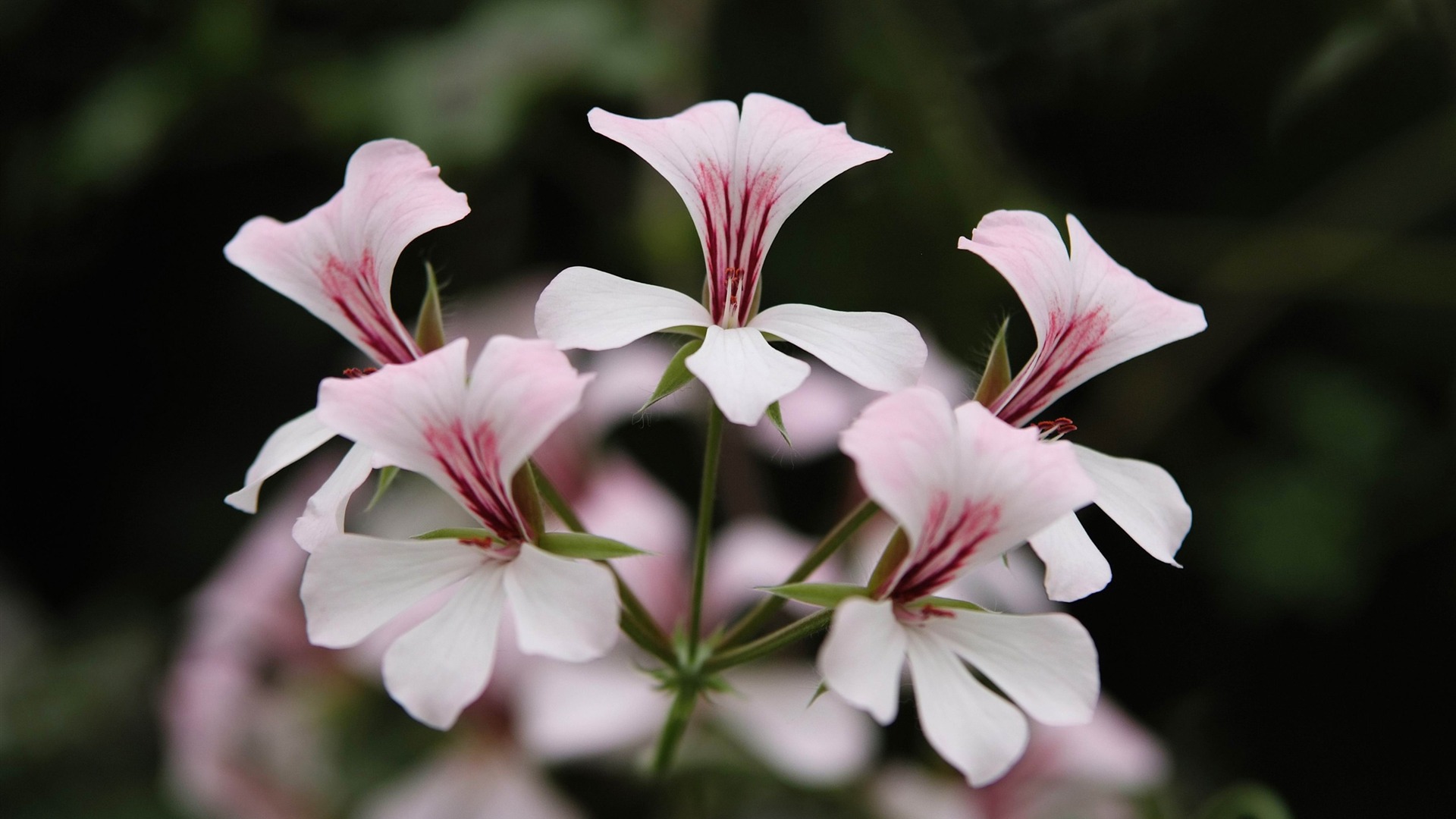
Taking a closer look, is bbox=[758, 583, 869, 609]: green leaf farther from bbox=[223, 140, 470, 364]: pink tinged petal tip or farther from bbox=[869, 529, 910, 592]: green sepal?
bbox=[223, 140, 470, 364]: pink tinged petal tip

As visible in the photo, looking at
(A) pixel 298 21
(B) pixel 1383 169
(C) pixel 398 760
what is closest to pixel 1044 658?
(C) pixel 398 760

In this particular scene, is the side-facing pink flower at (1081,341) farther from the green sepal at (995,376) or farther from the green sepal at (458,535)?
the green sepal at (458,535)

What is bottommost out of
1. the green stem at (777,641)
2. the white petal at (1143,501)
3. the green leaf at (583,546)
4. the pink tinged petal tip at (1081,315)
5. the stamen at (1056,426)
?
the green stem at (777,641)

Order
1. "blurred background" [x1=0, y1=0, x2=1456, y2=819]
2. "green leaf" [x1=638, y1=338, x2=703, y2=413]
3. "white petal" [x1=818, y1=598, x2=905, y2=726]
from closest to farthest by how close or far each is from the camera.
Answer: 1. "white petal" [x1=818, y1=598, x2=905, y2=726]
2. "green leaf" [x1=638, y1=338, x2=703, y2=413]
3. "blurred background" [x1=0, y1=0, x2=1456, y2=819]

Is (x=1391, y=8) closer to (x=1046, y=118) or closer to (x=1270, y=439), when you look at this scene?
(x=1046, y=118)

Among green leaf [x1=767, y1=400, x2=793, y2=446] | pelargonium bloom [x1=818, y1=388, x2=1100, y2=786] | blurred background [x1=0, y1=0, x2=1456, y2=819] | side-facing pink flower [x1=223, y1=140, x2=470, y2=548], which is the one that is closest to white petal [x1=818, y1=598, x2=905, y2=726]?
pelargonium bloom [x1=818, y1=388, x2=1100, y2=786]

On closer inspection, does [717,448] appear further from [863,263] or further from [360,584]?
[863,263]

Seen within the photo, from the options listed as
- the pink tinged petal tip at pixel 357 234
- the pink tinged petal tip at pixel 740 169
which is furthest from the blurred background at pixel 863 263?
the pink tinged petal tip at pixel 357 234
